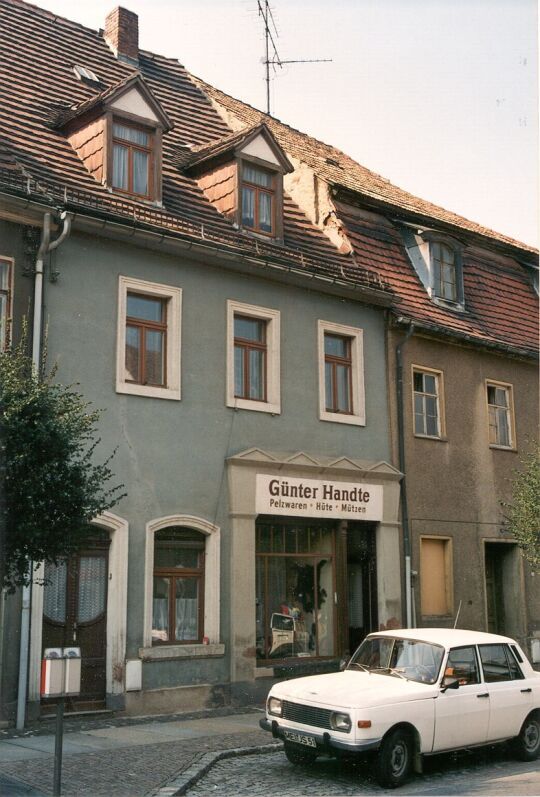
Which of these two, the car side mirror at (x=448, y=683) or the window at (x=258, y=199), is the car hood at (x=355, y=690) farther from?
the window at (x=258, y=199)

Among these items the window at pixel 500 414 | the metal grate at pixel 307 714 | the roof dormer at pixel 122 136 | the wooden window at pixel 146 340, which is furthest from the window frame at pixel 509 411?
the metal grate at pixel 307 714

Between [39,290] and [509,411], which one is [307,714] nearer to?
[39,290]

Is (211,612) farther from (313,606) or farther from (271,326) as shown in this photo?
(271,326)

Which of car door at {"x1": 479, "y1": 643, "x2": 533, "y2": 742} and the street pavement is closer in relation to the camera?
the street pavement

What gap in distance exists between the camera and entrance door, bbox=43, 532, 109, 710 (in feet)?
45.4

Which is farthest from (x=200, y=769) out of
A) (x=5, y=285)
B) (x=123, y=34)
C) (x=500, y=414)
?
(x=123, y=34)

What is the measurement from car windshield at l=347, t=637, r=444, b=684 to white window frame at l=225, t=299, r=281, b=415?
5878 millimetres

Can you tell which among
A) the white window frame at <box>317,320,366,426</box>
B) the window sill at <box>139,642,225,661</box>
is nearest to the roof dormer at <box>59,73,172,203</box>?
the white window frame at <box>317,320,366,426</box>

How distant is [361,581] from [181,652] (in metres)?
4.63

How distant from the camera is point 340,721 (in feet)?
32.4

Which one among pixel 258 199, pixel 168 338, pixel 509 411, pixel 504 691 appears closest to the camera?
pixel 504 691

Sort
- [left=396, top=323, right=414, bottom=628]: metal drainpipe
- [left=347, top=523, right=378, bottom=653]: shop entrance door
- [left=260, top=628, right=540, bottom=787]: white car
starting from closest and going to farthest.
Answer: [left=260, top=628, right=540, bottom=787]: white car → [left=347, top=523, right=378, bottom=653]: shop entrance door → [left=396, top=323, right=414, bottom=628]: metal drainpipe

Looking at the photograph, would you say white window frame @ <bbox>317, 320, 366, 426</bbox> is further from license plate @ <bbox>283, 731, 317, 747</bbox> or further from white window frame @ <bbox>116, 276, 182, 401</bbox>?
license plate @ <bbox>283, 731, 317, 747</bbox>

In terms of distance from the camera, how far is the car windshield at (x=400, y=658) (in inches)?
424
